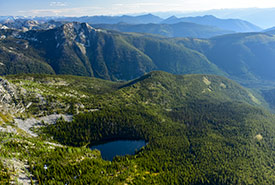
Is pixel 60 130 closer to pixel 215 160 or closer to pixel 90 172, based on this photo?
pixel 90 172

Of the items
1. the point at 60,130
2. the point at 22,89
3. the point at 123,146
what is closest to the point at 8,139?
the point at 60,130

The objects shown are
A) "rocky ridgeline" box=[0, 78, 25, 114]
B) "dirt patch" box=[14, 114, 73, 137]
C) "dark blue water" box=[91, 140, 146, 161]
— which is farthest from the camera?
"dark blue water" box=[91, 140, 146, 161]

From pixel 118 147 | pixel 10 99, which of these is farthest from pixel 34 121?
pixel 118 147

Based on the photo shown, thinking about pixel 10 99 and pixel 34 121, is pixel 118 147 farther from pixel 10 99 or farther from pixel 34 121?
pixel 10 99

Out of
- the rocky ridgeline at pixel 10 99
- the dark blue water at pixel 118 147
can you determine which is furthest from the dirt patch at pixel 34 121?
the dark blue water at pixel 118 147

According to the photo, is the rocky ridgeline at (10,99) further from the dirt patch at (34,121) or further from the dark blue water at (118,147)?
the dark blue water at (118,147)

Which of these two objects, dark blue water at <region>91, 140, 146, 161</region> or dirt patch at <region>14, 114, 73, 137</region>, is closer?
dirt patch at <region>14, 114, 73, 137</region>

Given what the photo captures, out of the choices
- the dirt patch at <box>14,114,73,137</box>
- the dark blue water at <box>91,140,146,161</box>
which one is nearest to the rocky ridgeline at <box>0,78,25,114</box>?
the dirt patch at <box>14,114,73,137</box>

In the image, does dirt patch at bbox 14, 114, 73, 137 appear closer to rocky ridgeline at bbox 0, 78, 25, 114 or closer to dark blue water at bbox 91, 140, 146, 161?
rocky ridgeline at bbox 0, 78, 25, 114

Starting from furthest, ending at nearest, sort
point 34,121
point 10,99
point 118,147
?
point 118,147, point 10,99, point 34,121

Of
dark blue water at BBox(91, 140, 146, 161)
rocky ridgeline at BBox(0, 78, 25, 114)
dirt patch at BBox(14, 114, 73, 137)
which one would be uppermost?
rocky ridgeline at BBox(0, 78, 25, 114)
